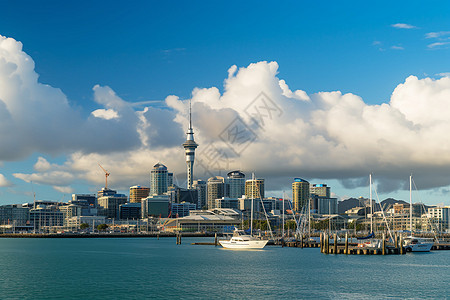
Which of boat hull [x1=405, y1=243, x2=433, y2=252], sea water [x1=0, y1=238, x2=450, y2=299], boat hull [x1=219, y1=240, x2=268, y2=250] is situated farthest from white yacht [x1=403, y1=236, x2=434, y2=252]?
boat hull [x1=219, y1=240, x2=268, y2=250]

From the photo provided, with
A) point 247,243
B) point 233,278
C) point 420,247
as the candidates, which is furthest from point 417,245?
point 233,278

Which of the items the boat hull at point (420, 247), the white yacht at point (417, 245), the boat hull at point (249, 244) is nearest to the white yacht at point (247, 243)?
the boat hull at point (249, 244)

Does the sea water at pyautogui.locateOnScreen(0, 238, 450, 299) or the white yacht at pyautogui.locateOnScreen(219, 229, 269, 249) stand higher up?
the white yacht at pyautogui.locateOnScreen(219, 229, 269, 249)

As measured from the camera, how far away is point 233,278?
303ft

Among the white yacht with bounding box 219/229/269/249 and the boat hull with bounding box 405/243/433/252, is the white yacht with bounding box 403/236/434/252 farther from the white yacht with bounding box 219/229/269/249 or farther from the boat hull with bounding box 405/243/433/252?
the white yacht with bounding box 219/229/269/249

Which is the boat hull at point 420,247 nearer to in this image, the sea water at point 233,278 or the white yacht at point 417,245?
the white yacht at point 417,245

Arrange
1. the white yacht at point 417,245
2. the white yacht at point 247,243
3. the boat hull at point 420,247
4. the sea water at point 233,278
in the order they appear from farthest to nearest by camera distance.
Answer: the white yacht at point 247,243 < the white yacht at point 417,245 < the boat hull at point 420,247 < the sea water at point 233,278

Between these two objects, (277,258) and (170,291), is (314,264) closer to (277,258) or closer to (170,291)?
(277,258)

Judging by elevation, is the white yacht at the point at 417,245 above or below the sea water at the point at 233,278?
above

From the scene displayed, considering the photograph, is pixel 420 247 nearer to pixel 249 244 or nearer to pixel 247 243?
pixel 249 244

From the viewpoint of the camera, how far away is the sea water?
251 ft

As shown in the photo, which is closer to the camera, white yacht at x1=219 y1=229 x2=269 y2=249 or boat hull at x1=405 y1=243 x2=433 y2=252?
boat hull at x1=405 y1=243 x2=433 y2=252

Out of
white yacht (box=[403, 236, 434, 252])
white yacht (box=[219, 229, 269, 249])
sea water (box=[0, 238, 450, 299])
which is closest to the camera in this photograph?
sea water (box=[0, 238, 450, 299])

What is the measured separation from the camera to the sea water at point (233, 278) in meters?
76.6
